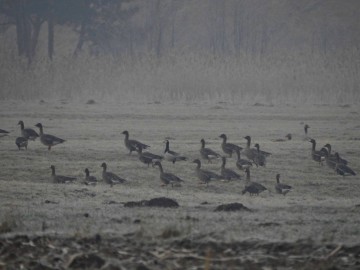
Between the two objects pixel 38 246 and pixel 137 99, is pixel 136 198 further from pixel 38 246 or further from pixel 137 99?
pixel 137 99

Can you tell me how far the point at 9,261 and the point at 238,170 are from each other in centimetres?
1085

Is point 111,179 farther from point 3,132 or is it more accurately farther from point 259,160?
point 3,132

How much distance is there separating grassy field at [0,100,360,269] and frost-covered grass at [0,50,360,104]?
2.34 metres

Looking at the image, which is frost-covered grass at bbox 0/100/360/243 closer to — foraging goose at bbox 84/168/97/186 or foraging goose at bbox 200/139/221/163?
foraging goose at bbox 84/168/97/186

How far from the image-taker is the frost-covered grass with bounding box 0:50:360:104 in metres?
34.7

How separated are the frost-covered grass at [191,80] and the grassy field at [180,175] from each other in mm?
2336

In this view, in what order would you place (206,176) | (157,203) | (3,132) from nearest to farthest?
(157,203) → (206,176) → (3,132)

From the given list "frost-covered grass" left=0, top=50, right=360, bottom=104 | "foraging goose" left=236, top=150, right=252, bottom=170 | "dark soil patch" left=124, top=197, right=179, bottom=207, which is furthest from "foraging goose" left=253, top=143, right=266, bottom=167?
"frost-covered grass" left=0, top=50, right=360, bottom=104

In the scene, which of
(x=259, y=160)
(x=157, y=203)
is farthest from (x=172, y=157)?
(x=157, y=203)

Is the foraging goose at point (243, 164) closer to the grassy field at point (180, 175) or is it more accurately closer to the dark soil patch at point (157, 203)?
the grassy field at point (180, 175)

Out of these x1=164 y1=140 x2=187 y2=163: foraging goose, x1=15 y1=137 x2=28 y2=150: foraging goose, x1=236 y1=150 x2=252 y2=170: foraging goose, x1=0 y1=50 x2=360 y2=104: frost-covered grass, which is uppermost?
x1=0 y1=50 x2=360 y2=104: frost-covered grass

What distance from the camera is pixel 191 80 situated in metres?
35.8

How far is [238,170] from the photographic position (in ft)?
58.1

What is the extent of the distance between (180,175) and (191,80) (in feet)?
62.7
